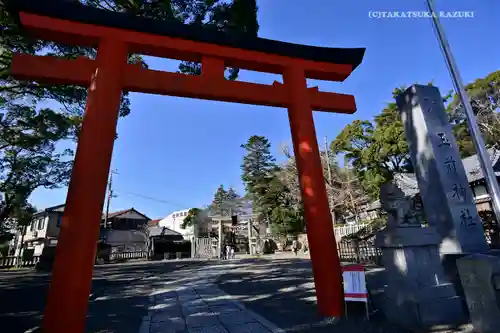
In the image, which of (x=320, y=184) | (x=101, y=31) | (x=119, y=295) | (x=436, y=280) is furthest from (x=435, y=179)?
(x=119, y=295)

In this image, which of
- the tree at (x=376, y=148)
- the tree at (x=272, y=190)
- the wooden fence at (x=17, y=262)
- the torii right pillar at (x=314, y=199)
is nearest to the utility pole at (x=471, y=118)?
the torii right pillar at (x=314, y=199)

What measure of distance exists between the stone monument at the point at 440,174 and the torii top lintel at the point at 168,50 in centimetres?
315

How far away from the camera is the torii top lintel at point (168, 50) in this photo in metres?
4.56

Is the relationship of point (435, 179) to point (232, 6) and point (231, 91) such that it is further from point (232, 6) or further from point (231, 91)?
point (232, 6)

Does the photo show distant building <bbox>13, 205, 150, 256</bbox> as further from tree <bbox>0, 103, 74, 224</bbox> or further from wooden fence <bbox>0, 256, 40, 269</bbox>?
tree <bbox>0, 103, 74, 224</bbox>

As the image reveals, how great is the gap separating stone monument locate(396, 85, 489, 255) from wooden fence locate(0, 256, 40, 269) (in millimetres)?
29547

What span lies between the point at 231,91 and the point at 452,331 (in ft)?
17.2

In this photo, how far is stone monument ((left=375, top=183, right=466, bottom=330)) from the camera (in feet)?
13.9

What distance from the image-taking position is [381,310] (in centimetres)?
478

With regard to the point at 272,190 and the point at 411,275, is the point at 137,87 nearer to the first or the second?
the point at 411,275

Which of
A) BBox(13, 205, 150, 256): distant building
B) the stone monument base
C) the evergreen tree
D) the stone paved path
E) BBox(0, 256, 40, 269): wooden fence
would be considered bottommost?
the stone paved path

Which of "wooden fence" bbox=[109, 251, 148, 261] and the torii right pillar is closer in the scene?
the torii right pillar

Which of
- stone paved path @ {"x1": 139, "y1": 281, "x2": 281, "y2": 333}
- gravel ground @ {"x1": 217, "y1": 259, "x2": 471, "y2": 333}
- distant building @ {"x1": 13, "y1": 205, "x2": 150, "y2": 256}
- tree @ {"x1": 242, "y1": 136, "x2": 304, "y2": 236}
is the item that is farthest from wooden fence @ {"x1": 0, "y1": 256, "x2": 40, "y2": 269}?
gravel ground @ {"x1": 217, "y1": 259, "x2": 471, "y2": 333}

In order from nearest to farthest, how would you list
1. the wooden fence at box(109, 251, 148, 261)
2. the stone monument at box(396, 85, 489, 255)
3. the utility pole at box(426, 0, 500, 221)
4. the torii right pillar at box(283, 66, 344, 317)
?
the torii right pillar at box(283, 66, 344, 317) < the utility pole at box(426, 0, 500, 221) < the stone monument at box(396, 85, 489, 255) < the wooden fence at box(109, 251, 148, 261)
